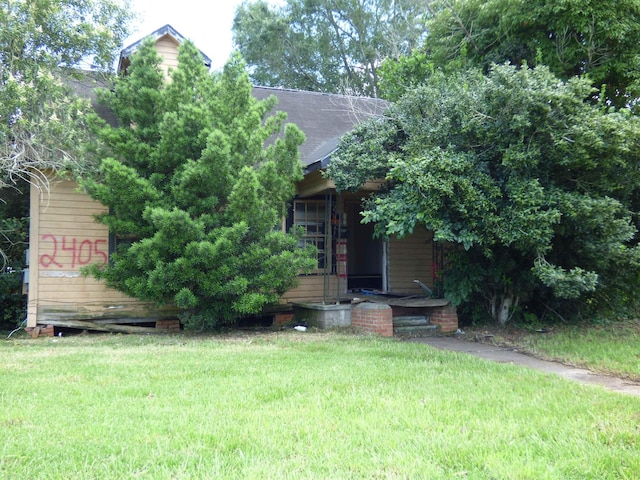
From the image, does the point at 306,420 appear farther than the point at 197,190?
No

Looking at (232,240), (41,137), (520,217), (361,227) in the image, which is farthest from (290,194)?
(361,227)

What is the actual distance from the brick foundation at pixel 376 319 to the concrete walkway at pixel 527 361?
503 mm

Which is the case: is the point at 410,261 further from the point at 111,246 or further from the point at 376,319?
the point at 111,246

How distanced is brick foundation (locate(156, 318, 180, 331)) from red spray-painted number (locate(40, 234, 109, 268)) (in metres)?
1.56

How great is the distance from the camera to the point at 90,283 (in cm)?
947

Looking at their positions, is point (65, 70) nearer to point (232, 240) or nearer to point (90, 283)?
point (90, 283)

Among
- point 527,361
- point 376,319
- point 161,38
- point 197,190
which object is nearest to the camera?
point 527,361

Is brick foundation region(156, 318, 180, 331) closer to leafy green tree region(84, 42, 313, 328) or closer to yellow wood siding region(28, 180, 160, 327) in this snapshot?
yellow wood siding region(28, 180, 160, 327)

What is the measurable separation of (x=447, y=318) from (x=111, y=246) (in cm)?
635

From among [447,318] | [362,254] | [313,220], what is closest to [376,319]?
[447,318]

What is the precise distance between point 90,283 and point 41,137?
2.68 meters

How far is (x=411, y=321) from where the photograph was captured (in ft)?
31.3

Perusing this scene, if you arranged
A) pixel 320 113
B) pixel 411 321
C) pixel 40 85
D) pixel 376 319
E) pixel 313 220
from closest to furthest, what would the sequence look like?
pixel 40 85 → pixel 376 319 → pixel 411 321 → pixel 313 220 → pixel 320 113

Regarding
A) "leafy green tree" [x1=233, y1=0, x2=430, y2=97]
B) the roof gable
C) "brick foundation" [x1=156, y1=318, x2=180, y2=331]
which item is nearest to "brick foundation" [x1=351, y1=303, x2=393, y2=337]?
"brick foundation" [x1=156, y1=318, x2=180, y2=331]
